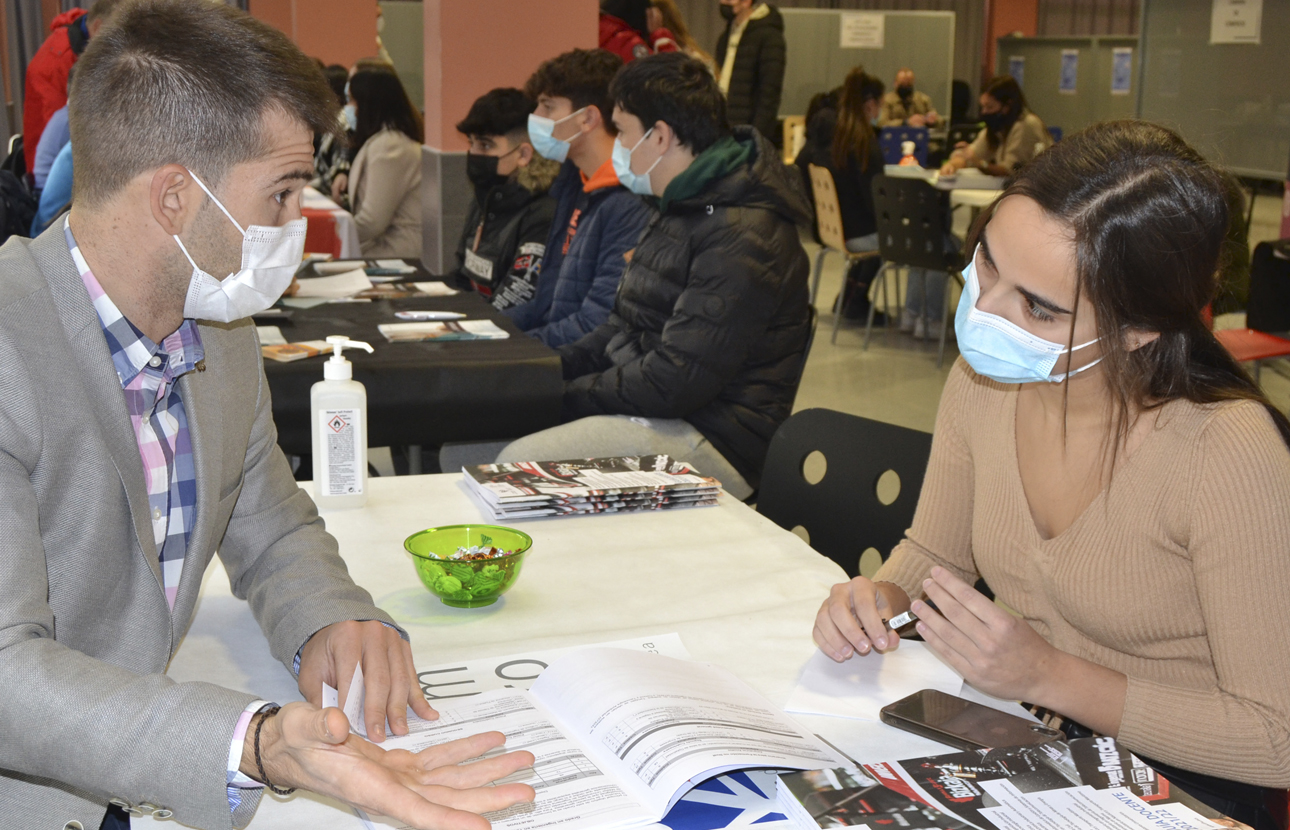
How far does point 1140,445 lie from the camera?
1352mm

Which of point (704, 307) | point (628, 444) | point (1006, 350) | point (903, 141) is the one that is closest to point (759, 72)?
point (903, 141)

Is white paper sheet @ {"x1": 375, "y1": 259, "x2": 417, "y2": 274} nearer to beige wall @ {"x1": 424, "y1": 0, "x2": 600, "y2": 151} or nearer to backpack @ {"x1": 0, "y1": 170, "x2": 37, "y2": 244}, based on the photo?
backpack @ {"x1": 0, "y1": 170, "x2": 37, "y2": 244}

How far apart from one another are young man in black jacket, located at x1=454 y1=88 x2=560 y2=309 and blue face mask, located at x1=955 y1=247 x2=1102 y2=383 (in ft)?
8.03

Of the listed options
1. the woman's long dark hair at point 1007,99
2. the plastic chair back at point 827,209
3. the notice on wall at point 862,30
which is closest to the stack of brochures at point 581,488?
the plastic chair back at point 827,209

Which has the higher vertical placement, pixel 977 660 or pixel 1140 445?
pixel 1140 445

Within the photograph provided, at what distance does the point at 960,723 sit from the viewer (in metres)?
1.15

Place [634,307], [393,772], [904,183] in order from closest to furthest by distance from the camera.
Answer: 1. [393,772]
2. [634,307]
3. [904,183]

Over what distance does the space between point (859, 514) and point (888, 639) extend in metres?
0.59

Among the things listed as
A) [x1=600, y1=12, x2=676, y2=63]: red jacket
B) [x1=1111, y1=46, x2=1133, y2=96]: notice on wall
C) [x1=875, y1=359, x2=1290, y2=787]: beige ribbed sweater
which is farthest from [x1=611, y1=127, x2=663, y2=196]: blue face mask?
[x1=1111, y1=46, x2=1133, y2=96]: notice on wall

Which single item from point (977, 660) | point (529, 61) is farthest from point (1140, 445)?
point (529, 61)

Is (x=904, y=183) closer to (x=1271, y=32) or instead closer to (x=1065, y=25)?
(x=1271, y=32)

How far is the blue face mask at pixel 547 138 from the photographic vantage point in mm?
3646

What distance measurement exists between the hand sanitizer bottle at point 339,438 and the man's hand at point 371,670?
1.74 feet

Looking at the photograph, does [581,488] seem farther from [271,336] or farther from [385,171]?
[385,171]
